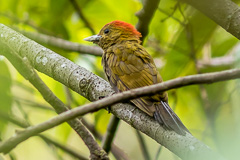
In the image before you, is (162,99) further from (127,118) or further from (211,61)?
(211,61)

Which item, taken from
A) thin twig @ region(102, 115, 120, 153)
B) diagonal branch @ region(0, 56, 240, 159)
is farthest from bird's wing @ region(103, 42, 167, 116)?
diagonal branch @ region(0, 56, 240, 159)

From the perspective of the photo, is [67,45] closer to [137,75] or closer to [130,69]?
[130,69]

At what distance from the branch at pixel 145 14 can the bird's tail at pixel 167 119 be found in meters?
Answer: 0.92

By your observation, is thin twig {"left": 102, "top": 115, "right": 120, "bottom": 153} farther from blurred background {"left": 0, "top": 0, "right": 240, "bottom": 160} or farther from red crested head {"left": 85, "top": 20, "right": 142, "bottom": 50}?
red crested head {"left": 85, "top": 20, "right": 142, "bottom": 50}

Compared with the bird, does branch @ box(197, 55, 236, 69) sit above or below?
above

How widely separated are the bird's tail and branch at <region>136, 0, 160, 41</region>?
3.02 feet

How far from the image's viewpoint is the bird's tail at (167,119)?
2.84 meters

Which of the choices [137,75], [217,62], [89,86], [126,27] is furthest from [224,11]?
[217,62]

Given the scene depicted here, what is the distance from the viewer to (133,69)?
3773 mm

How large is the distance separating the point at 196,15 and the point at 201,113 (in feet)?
3.94

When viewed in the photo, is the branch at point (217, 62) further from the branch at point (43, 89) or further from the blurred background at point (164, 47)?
the branch at point (43, 89)

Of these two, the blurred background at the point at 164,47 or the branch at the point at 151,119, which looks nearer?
the branch at the point at 151,119

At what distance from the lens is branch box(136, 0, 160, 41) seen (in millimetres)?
3682

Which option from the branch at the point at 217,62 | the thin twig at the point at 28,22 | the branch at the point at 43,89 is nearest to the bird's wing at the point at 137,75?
the branch at the point at 43,89
